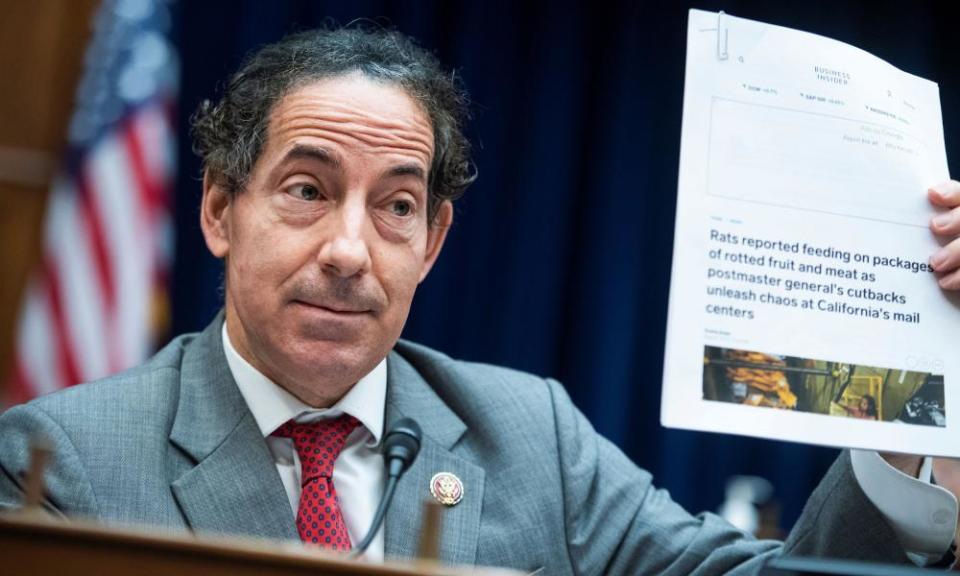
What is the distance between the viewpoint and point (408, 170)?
2350mm

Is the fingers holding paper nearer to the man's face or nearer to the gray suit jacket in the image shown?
the gray suit jacket

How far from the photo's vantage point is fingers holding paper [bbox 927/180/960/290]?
201 cm

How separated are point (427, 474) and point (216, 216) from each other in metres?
0.74

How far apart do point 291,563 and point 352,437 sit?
1.19 metres

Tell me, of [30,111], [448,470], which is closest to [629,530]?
[448,470]

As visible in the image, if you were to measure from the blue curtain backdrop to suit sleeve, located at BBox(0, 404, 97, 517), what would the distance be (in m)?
2.30

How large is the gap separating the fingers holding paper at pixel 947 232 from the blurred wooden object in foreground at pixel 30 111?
151 cm

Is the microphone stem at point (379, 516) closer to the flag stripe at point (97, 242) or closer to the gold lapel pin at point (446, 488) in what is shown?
the gold lapel pin at point (446, 488)

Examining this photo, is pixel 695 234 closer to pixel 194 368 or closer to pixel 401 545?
pixel 401 545

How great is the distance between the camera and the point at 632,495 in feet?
8.47

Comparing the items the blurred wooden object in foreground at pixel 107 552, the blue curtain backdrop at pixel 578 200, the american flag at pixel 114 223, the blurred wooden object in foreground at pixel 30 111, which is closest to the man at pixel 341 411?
the blurred wooden object in foreground at pixel 107 552

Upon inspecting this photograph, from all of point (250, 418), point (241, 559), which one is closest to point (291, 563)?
point (241, 559)

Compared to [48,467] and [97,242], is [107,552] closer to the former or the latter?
[48,467]

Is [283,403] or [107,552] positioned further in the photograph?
[283,403]
